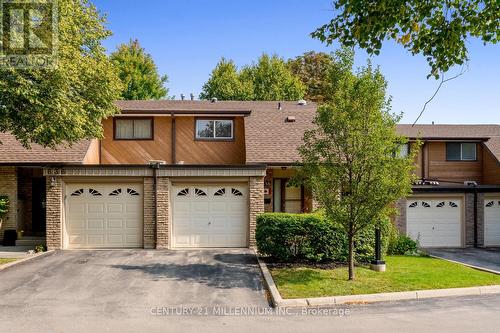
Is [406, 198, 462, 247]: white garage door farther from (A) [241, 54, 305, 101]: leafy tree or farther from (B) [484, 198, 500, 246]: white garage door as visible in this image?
(A) [241, 54, 305, 101]: leafy tree

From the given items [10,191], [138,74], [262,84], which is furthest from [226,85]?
[10,191]

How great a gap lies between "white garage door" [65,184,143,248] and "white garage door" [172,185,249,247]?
1515 millimetres

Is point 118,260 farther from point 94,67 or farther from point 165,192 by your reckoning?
point 94,67

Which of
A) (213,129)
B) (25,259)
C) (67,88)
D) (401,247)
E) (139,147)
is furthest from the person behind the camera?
(213,129)

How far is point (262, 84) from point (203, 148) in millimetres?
21730

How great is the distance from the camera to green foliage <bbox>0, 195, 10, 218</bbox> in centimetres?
1728

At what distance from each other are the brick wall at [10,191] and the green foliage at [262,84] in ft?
78.8

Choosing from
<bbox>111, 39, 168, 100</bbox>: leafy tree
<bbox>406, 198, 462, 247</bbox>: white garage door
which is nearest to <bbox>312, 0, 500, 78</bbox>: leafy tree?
<bbox>406, 198, 462, 247</bbox>: white garage door

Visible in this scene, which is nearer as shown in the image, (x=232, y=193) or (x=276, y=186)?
(x=232, y=193)

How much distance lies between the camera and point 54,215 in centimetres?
1627

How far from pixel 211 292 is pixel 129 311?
220 centimetres

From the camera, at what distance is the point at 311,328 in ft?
27.2

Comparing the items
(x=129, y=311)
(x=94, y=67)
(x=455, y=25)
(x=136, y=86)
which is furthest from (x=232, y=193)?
(x=136, y=86)

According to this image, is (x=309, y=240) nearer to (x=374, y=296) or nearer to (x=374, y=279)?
(x=374, y=279)
